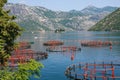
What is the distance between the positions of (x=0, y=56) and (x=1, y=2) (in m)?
10.5

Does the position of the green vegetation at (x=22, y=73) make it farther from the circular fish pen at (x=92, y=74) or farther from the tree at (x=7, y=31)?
the circular fish pen at (x=92, y=74)

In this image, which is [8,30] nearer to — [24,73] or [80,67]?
[24,73]

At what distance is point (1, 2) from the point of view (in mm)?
55781

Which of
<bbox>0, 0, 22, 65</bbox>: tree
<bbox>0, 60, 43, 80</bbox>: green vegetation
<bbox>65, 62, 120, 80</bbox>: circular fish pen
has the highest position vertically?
<bbox>0, 0, 22, 65</bbox>: tree

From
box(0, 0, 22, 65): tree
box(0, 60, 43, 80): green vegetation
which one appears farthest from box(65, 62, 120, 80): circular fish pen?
box(0, 60, 43, 80): green vegetation

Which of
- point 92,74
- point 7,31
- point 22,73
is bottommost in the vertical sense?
point 92,74

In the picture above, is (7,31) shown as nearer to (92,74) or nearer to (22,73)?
(22,73)

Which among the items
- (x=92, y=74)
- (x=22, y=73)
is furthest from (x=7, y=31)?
(x=92, y=74)

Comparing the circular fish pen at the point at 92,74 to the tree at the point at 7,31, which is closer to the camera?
the tree at the point at 7,31

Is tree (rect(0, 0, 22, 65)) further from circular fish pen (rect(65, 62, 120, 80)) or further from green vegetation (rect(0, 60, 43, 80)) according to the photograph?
circular fish pen (rect(65, 62, 120, 80))

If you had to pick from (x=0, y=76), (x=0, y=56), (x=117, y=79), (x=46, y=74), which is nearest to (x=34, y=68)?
(x=0, y=76)

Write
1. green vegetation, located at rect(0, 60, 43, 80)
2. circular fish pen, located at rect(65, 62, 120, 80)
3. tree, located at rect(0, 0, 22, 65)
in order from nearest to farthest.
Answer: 1. green vegetation, located at rect(0, 60, 43, 80)
2. tree, located at rect(0, 0, 22, 65)
3. circular fish pen, located at rect(65, 62, 120, 80)

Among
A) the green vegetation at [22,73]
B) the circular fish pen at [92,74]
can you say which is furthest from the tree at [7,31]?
the circular fish pen at [92,74]

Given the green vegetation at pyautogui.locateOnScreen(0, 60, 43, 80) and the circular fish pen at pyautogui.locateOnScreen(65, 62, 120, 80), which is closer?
the green vegetation at pyautogui.locateOnScreen(0, 60, 43, 80)
